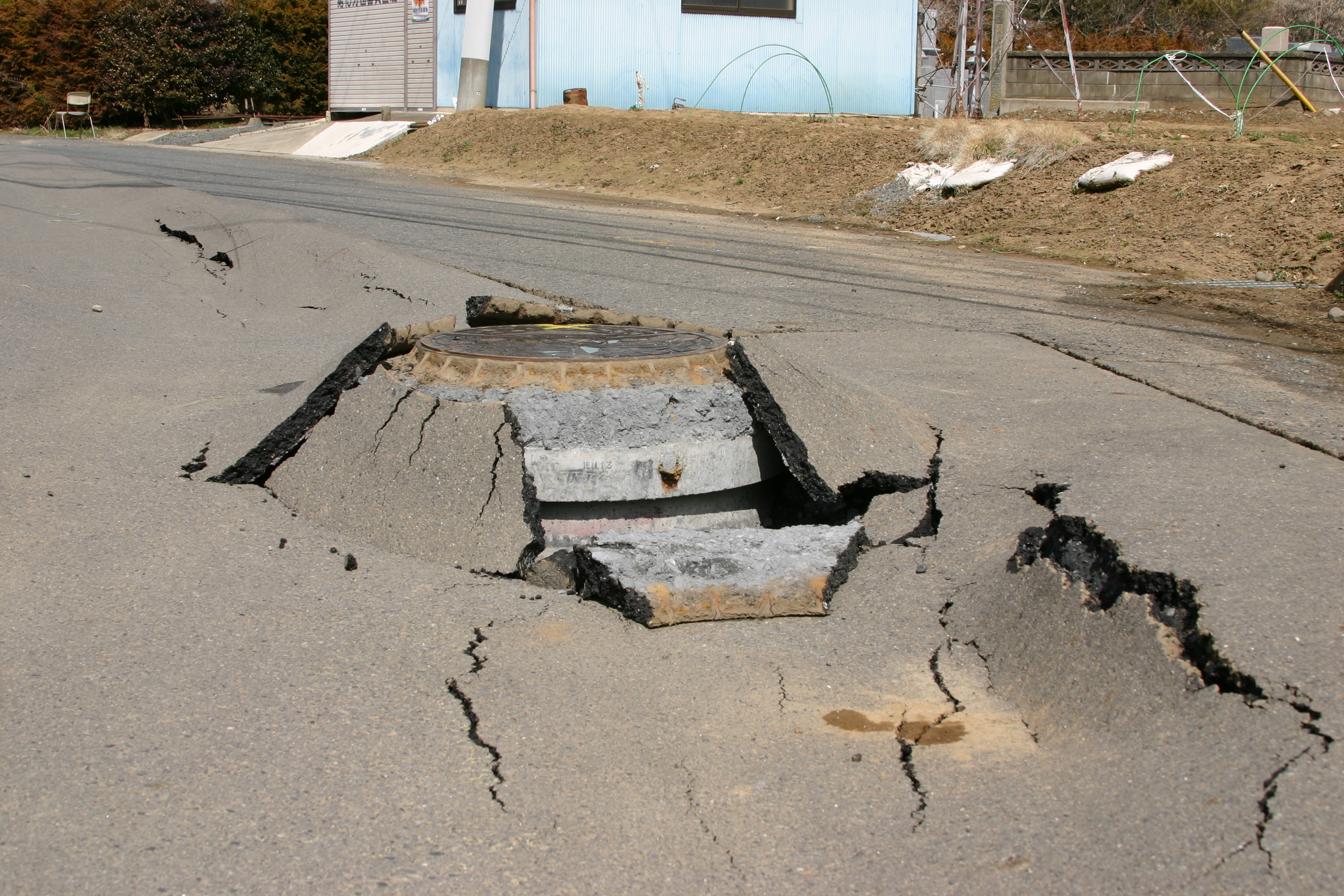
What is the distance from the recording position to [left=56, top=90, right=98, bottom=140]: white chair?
30.0 meters

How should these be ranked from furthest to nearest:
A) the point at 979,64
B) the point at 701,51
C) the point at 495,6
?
the point at 701,51 < the point at 495,6 < the point at 979,64

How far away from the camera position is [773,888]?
2.33 meters

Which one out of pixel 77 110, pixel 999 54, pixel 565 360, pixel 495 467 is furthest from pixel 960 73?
pixel 77 110

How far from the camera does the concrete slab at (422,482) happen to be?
4.07m

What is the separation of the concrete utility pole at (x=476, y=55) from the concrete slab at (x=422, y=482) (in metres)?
20.2

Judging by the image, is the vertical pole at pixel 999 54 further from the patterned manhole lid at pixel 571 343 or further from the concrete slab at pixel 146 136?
the concrete slab at pixel 146 136

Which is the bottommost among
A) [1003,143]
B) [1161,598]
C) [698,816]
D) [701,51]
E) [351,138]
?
[698,816]

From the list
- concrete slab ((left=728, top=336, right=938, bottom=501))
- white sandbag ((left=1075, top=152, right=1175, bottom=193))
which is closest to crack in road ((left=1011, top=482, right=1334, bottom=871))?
concrete slab ((left=728, top=336, right=938, bottom=501))

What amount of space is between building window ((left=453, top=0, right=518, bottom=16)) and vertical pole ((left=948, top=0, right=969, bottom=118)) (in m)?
9.35

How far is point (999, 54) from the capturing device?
21578 mm

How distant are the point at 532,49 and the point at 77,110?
18.3 m

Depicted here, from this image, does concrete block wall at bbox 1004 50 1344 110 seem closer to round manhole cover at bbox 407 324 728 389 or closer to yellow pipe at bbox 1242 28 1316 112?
yellow pipe at bbox 1242 28 1316 112

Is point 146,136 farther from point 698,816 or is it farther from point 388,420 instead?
point 698,816

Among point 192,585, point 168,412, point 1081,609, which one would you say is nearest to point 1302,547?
point 1081,609
